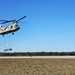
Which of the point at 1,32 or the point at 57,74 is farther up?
the point at 1,32

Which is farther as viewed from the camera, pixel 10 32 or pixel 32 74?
pixel 10 32

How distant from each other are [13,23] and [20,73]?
31604 millimetres

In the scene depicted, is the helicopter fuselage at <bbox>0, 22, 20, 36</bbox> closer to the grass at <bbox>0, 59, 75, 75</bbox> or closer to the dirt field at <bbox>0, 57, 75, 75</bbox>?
the dirt field at <bbox>0, 57, 75, 75</bbox>

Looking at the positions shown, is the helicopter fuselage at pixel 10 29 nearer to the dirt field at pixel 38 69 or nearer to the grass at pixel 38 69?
the dirt field at pixel 38 69

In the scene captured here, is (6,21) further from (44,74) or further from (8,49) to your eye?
(44,74)

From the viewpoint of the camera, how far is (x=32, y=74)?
77.0 feet

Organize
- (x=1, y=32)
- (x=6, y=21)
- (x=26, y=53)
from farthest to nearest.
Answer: (x=26, y=53), (x=1, y=32), (x=6, y=21)

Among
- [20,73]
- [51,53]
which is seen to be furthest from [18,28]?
[51,53]

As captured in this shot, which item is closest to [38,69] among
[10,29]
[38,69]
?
[38,69]

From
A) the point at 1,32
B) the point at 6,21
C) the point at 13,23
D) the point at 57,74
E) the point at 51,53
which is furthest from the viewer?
the point at 51,53

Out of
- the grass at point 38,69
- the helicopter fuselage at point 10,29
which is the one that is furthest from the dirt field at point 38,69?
the helicopter fuselage at point 10,29

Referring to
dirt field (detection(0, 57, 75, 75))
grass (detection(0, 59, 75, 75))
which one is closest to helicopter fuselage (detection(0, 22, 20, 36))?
dirt field (detection(0, 57, 75, 75))

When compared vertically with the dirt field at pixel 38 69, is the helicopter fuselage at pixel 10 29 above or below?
above

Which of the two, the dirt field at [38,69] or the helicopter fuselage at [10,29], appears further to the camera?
the helicopter fuselage at [10,29]
